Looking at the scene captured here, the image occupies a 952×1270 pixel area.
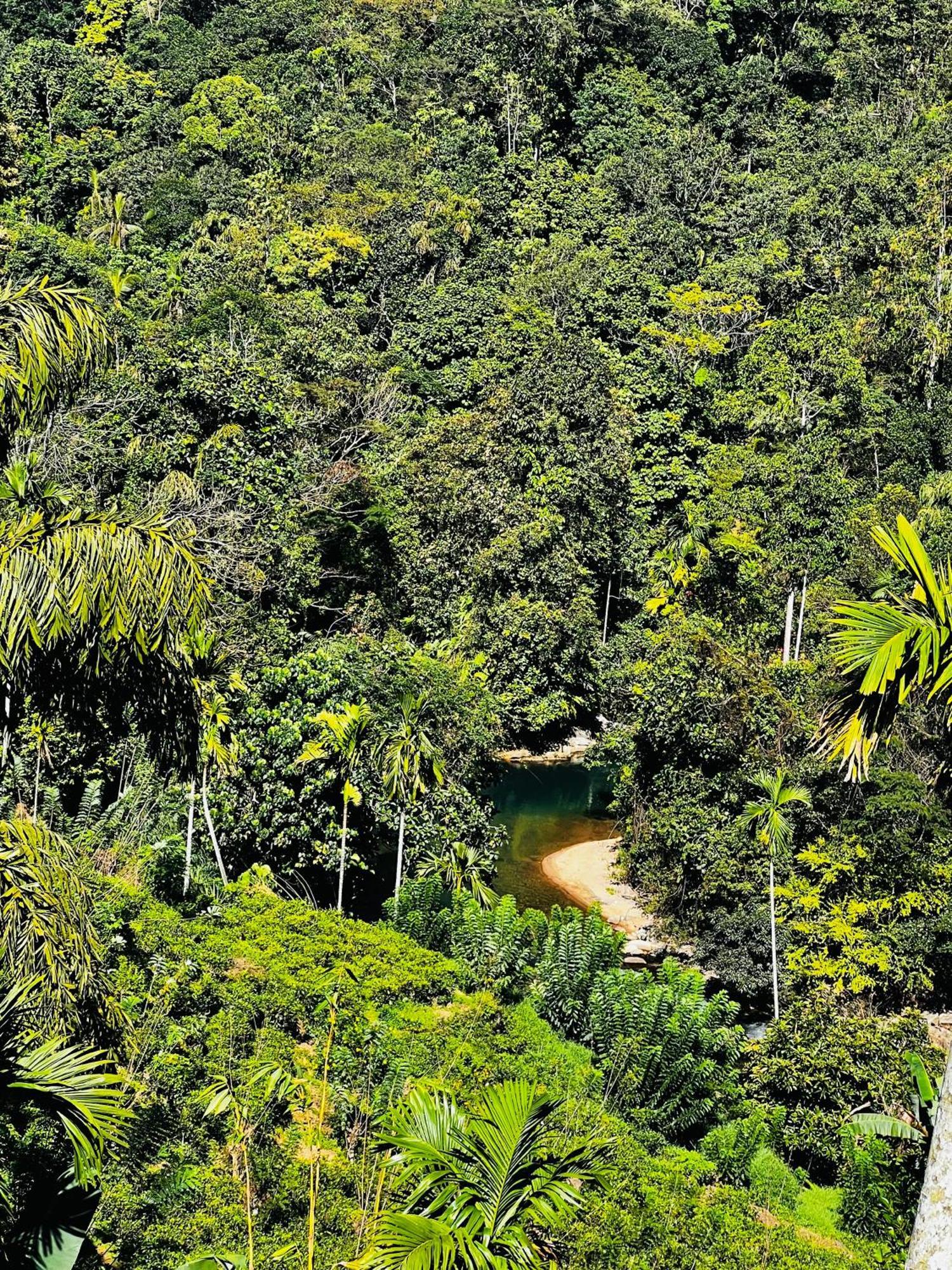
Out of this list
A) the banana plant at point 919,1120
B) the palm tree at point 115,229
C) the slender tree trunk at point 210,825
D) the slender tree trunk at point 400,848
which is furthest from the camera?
the palm tree at point 115,229

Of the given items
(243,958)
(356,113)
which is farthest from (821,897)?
(356,113)

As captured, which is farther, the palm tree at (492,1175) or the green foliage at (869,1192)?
the green foliage at (869,1192)

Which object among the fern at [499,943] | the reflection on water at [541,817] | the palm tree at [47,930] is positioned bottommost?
the reflection on water at [541,817]

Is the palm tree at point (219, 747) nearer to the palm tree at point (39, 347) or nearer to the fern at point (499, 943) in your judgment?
the fern at point (499, 943)

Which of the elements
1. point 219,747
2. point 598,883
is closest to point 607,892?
point 598,883

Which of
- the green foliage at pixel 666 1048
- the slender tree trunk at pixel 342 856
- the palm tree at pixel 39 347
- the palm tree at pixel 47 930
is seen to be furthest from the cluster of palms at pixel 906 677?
the slender tree trunk at pixel 342 856

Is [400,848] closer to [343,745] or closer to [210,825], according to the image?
[343,745]

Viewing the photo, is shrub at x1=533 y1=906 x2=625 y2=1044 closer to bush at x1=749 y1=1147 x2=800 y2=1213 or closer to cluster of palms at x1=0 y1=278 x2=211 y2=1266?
bush at x1=749 y1=1147 x2=800 y2=1213
